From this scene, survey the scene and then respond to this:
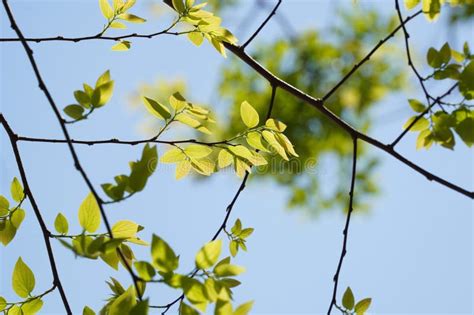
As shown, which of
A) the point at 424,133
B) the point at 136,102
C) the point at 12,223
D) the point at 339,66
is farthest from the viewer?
the point at 339,66

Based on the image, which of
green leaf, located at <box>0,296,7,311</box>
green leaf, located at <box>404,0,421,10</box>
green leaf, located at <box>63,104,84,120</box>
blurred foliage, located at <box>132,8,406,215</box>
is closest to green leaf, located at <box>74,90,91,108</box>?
green leaf, located at <box>63,104,84,120</box>

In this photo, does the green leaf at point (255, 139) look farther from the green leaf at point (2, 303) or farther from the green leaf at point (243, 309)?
the green leaf at point (2, 303)

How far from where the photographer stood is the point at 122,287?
44.6 inches

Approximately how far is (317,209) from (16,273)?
15.6 ft

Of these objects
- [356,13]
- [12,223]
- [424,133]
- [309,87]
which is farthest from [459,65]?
[356,13]

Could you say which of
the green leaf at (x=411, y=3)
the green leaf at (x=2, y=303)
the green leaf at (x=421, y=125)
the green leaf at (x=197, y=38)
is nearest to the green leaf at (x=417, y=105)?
the green leaf at (x=421, y=125)

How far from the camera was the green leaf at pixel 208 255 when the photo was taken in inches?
32.4

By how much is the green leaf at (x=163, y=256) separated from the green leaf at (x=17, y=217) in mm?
592

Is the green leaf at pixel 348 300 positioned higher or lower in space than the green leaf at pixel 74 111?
lower

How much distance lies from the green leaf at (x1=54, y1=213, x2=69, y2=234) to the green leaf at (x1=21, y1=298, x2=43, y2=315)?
19cm

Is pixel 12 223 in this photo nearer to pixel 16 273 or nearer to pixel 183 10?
pixel 16 273

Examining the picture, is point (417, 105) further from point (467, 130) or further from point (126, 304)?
point (126, 304)

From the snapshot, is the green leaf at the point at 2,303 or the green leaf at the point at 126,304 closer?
the green leaf at the point at 126,304

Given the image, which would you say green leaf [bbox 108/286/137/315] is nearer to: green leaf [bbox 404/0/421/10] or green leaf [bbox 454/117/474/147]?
green leaf [bbox 454/117/474/147]
